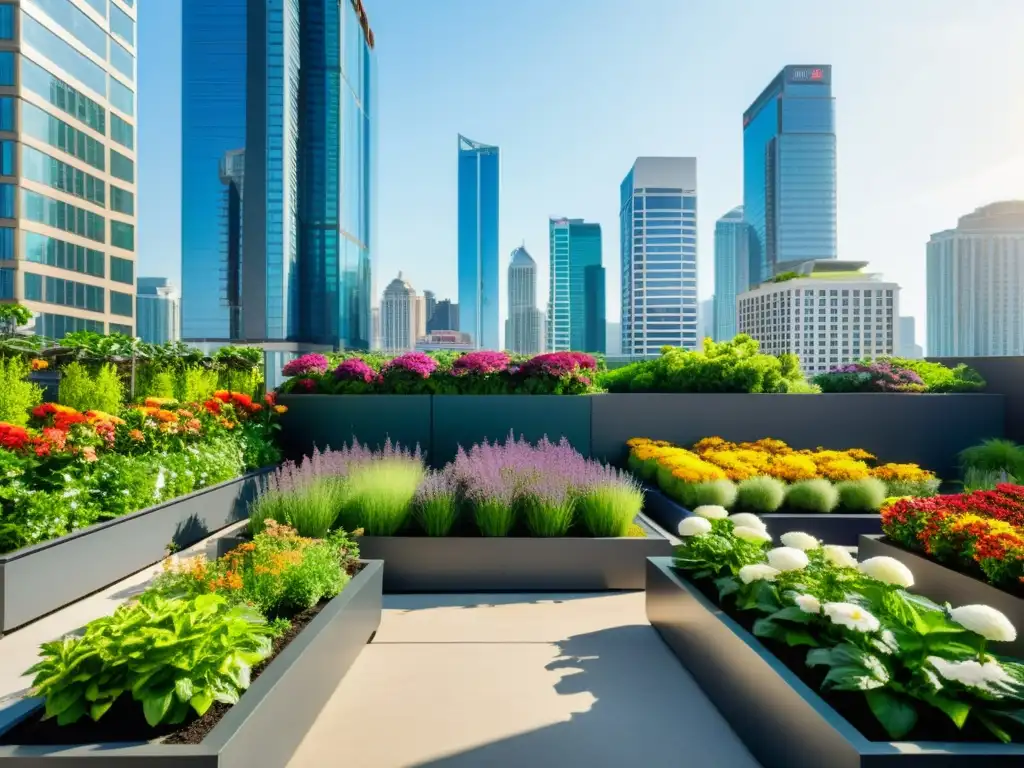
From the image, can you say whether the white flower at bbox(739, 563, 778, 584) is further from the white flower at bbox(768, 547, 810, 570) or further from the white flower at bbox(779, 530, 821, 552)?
the white flower at bbox(779, 530, 821, 552)

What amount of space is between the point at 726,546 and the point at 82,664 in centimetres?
214

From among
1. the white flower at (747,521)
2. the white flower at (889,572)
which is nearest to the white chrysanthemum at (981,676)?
the white flower at (889,572)

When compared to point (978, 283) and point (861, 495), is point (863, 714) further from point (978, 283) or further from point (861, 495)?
point (978, 283)

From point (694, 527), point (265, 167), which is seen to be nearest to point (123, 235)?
point (265, 167)

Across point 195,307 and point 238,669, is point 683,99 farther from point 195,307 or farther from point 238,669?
point 195,307

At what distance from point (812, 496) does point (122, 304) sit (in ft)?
143

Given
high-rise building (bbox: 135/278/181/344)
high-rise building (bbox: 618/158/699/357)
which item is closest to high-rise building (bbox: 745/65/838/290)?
high-rise building (bbox: 618/158/699/357)

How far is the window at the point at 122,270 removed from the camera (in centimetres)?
3734

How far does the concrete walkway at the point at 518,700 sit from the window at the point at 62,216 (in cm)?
3789

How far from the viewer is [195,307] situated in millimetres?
44125

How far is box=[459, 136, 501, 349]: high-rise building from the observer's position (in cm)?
12675

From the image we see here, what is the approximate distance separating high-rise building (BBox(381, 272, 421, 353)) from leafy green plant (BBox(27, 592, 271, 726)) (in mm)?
115376

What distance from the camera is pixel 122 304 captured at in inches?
1491

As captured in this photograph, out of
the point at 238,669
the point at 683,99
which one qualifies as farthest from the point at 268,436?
the point at 683,99
